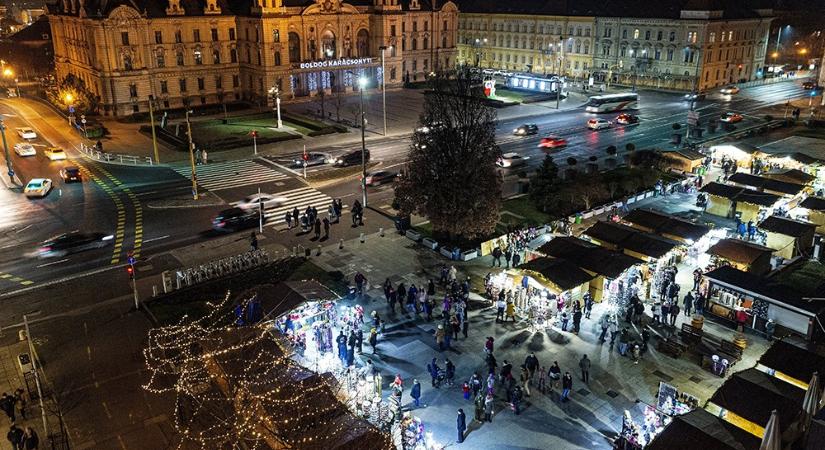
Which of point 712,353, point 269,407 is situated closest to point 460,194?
point 712,353

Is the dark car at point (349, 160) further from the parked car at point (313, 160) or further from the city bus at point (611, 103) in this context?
the city bus at point (611, 103)

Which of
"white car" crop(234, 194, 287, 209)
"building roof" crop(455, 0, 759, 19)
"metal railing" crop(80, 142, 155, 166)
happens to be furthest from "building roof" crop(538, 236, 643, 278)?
"building roof" crop(455, 0, 759, 19)

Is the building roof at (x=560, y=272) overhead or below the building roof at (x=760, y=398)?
overhead

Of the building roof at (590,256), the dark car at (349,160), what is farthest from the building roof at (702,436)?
the dark car at (349,160)

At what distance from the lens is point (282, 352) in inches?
930

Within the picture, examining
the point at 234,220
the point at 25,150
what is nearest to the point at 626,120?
the point at 234,220

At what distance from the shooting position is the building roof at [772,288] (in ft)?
93.4

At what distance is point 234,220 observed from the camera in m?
43.0

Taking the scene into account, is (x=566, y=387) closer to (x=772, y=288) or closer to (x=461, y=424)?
(x=461, y=424)

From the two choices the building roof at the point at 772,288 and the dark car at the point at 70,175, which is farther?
the dark car at the point at 70,175

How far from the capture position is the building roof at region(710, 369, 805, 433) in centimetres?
2033

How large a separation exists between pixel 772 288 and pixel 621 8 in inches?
3370

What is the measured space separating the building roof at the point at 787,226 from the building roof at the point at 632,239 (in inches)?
275

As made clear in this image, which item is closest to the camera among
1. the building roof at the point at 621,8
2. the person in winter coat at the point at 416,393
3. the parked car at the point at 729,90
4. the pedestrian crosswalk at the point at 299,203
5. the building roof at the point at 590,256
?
the person in winter coat at the point at 416,393
